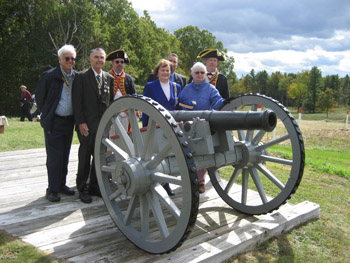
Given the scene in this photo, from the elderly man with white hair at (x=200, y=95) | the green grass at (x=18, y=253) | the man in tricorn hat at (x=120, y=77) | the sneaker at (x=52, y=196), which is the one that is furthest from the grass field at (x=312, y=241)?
the man in tricorn hat at (x=120, y=77)

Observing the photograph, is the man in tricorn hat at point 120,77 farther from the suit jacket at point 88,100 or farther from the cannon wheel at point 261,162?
the cannon wheel at point 261,162

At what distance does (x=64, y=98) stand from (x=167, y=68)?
1.32 metres

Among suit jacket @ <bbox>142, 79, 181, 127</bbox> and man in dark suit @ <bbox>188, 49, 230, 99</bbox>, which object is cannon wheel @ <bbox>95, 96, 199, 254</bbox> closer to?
suit jacket @ <bbox>142, 79, 181, 127</bbox>

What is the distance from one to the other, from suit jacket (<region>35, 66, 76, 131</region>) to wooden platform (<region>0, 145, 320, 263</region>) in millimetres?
994

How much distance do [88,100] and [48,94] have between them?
46cm

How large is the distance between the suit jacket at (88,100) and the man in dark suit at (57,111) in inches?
5.4

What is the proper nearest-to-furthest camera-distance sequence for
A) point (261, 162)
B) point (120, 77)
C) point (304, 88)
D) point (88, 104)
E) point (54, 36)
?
point (261, 162) → point (88, 104) → point (120, 77) → point (54, 36) → point (304, 88)

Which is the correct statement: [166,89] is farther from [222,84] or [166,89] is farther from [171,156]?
[171,156]

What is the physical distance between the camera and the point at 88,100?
13.5ft

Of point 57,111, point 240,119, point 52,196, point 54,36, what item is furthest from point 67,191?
point 54,36

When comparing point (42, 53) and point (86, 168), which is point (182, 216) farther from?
point (42, 53)

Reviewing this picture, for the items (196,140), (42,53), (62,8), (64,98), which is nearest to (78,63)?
(42,53)

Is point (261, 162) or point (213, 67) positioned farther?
point (213, 67)

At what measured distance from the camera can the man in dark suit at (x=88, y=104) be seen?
13.3 ft
